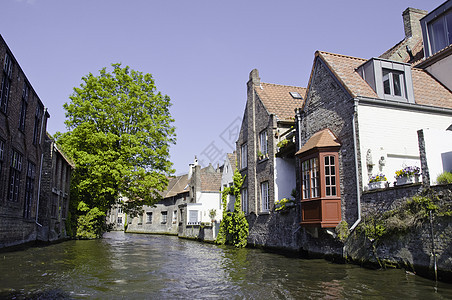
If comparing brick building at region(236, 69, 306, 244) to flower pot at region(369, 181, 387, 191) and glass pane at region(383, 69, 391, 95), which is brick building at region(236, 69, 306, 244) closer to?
glass pane at region(383, 69, 391, 95)

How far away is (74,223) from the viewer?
89.3 feet

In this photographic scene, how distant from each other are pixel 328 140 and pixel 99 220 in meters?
19.5

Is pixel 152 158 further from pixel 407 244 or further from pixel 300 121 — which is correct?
pixel 407 244

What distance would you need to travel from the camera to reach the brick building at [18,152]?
14516mm

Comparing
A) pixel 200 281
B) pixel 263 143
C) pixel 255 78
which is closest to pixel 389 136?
pixel 200 281

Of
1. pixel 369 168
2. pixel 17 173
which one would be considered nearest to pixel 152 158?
pixel 17 173

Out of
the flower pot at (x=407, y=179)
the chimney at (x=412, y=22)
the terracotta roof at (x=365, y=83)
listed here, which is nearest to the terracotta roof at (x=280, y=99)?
the terracotta roof at (x=365, y=83)

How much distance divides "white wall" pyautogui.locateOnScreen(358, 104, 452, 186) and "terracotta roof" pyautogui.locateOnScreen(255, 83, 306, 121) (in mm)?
7524

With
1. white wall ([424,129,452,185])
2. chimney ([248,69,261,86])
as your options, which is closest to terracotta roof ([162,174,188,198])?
chimney ([248,69,261,86])

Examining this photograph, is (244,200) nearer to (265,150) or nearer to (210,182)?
(265,150)

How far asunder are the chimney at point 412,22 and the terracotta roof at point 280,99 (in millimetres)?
7288

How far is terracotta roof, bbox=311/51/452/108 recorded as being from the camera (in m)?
14.3

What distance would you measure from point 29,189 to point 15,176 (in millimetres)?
2404

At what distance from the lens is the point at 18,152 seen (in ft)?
54.1
